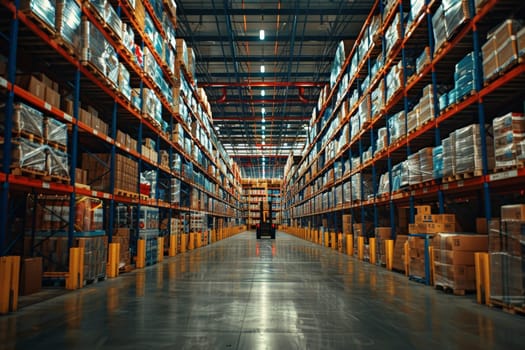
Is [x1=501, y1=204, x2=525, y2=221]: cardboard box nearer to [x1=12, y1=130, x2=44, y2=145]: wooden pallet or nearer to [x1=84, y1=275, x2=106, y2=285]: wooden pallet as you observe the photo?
[x1=12, y1=130, x2=44, y2=145]: wooden pallet

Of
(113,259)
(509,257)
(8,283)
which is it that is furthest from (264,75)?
(8,283)

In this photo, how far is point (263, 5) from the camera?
47.4ft

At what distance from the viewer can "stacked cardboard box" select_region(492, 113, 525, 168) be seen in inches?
179

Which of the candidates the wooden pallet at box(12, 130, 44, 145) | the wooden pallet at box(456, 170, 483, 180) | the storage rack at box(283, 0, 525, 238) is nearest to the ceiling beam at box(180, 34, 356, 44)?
the storage rack at box(283, 0, 525, 238)

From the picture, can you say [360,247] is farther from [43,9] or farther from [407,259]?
[43,9]

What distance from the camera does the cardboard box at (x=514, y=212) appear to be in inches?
165

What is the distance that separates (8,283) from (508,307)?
19.4 ft

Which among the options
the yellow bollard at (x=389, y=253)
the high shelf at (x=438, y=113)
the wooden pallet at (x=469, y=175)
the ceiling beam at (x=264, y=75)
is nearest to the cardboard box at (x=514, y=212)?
the high shelf at (x=438, y=113)

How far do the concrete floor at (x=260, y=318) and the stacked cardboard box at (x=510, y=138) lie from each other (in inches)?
73.2

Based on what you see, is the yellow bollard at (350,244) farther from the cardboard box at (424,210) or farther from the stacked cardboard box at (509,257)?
the stacked cardboard box at (509,257)

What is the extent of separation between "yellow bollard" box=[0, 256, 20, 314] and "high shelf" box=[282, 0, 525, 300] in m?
5.85

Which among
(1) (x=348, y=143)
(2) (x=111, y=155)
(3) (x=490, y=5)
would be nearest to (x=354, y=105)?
(1) (x=348, y=143)

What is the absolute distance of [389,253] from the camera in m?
8.87

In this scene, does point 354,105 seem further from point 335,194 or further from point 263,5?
point 263,5
